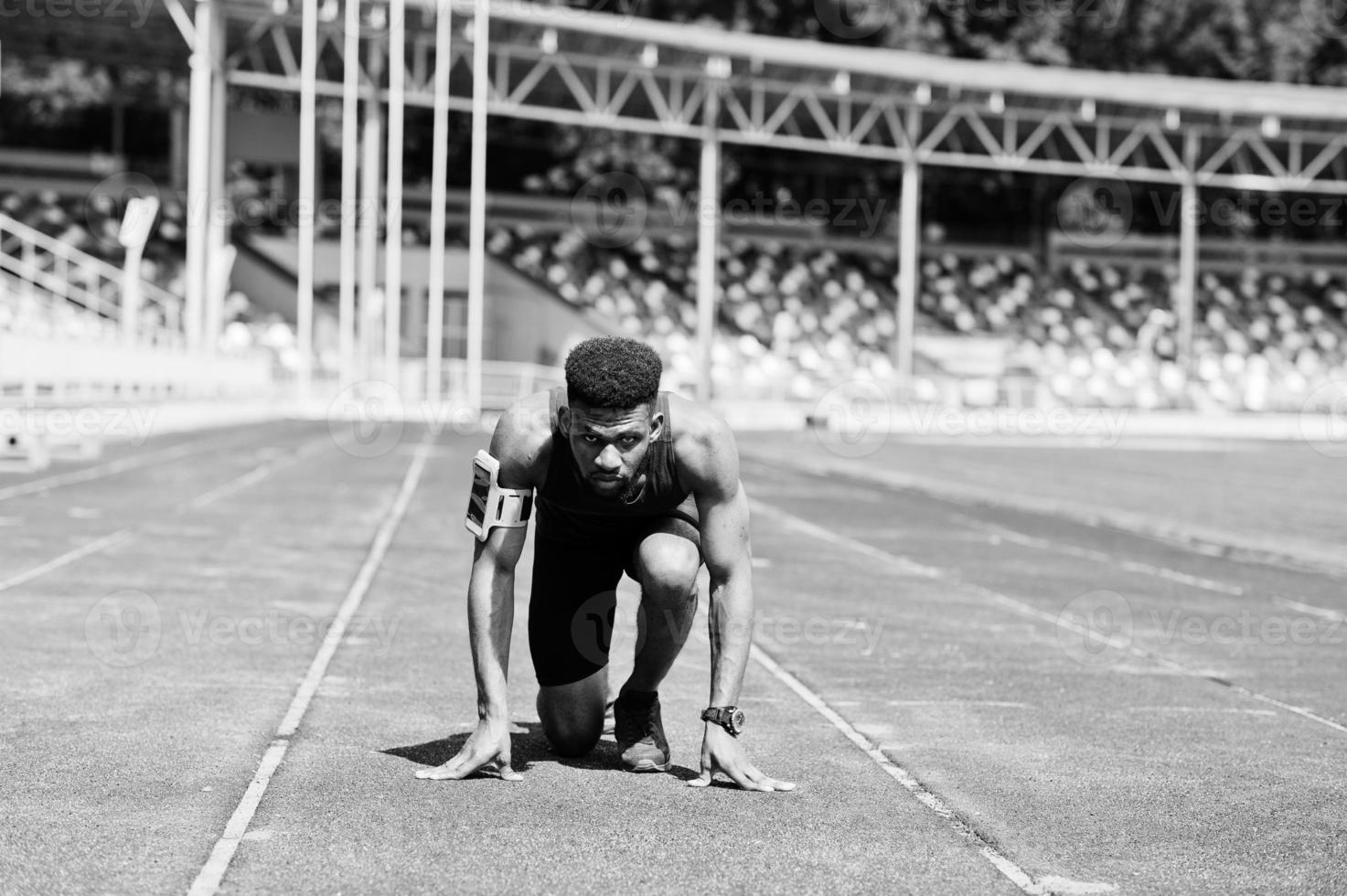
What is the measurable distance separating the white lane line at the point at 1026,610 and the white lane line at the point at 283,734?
3.88 meters

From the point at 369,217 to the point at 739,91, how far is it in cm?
1332

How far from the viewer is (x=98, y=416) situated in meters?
27.7

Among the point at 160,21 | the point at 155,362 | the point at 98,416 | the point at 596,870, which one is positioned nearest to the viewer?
the point at 596,870

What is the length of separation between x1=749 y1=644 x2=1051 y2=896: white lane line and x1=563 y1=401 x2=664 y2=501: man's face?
138cm

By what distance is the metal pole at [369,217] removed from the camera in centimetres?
Result: 4378

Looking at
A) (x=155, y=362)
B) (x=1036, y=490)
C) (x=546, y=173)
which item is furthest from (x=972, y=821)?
(x=546, y=173)

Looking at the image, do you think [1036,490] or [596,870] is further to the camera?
[1036,490]

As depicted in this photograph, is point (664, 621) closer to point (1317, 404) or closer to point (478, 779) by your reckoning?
point (478, 779)

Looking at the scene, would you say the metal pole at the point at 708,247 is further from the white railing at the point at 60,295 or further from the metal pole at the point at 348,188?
the white railing at the point at 60,295

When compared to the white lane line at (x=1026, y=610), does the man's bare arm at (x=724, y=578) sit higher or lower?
higher

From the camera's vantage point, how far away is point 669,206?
63969mm

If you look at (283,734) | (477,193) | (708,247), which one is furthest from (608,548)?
(708,247)

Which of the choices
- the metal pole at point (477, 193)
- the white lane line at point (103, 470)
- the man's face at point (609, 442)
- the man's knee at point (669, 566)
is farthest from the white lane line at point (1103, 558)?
the metal pole at point (477, 193)

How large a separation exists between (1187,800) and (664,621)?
173cm
